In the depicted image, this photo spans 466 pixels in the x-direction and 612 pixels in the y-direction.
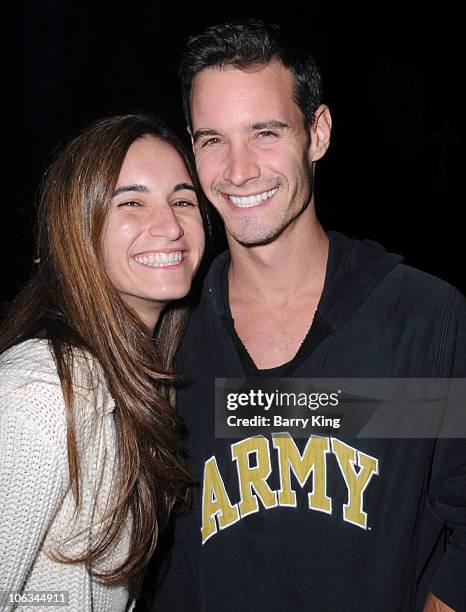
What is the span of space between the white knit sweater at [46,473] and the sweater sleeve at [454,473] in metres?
0.90

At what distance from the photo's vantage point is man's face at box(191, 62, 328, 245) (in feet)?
6.02

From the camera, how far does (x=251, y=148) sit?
186cm

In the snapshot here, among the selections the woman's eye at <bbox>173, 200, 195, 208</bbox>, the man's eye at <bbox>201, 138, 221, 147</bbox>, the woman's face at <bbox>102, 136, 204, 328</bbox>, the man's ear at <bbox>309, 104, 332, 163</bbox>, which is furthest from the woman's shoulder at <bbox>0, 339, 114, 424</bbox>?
the man's ear at <bbox>309, 104, 332, 163</bbox>

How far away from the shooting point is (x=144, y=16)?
4.72 m

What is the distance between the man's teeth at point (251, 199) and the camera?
1869 mm

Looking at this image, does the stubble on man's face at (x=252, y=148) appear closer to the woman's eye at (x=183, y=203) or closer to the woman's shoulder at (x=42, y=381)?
the woman's eye at (x=183, y=203)

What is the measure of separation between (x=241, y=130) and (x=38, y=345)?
0.93 metres

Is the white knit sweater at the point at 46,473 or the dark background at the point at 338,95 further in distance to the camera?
the dark background at the point at 338,95

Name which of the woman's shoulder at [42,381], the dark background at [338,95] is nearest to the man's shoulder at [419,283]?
Result: the woman's shoulder at [42,381]

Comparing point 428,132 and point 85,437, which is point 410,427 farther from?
point 428,132

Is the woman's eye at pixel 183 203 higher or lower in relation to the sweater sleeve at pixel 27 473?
higher

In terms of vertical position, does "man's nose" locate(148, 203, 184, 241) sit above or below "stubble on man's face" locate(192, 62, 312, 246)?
below

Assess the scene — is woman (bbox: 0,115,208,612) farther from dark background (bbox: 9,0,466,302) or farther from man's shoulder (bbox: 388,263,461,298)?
dark background (bbox: 9,0,466,302)

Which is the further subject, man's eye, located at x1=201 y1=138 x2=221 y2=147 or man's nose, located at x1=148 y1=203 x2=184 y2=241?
man's eye, located at x1=201 y1=138 x2=221 y2=147
